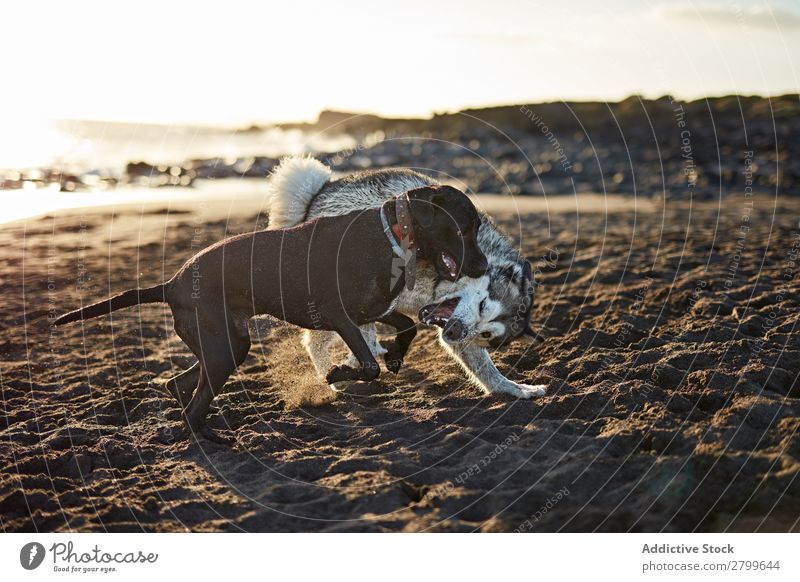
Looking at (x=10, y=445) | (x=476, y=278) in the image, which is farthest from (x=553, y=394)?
(x=10, y=445)

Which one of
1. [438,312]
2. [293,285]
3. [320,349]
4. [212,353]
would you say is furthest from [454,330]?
[212,353]

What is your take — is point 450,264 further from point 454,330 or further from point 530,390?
point 530,390

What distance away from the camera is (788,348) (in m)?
8.07

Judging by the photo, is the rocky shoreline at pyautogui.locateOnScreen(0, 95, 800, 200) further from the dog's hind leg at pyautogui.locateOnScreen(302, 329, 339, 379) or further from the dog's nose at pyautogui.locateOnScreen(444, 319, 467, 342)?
the dog's nose at pyautogui.locateOnScreen(444, 319, 467, 342)

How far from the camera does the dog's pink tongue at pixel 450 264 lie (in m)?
7.52

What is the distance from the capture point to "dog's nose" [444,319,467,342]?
25.4 feet

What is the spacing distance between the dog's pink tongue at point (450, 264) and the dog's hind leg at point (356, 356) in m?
1.07

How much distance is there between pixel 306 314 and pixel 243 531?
2112 mm

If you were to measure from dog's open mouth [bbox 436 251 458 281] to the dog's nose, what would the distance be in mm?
415

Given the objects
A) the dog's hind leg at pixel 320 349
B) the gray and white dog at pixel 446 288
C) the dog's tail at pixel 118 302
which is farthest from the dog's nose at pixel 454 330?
the dog's tail at pixel 118 302

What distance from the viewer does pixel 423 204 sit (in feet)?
23.5

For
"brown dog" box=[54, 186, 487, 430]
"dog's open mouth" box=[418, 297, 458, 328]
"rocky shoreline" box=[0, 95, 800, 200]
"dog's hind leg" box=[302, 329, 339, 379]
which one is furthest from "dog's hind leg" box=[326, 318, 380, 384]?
"rocky shoreline" box=[0, 95, 800, 200]

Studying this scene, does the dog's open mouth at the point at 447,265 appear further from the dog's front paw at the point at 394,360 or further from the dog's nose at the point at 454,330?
the dog's front paw at the point at 394,360
